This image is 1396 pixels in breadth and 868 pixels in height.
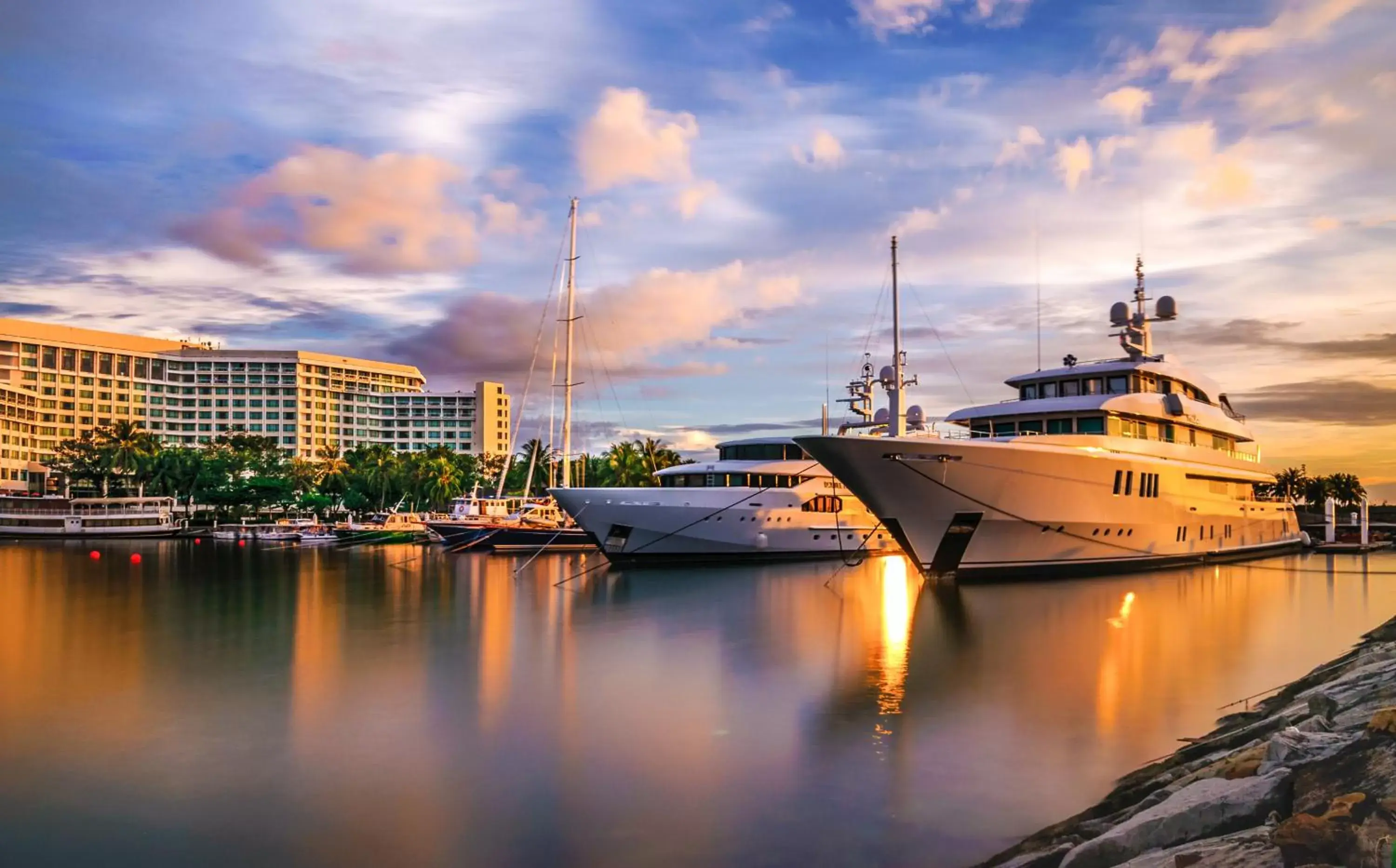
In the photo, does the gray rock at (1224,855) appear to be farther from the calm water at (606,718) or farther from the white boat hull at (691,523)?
the white boat hull at (691,523)

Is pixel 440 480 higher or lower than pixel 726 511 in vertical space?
higher

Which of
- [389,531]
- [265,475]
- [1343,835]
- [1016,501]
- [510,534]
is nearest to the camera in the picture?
[1343,835]

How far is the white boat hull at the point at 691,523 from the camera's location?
144ft

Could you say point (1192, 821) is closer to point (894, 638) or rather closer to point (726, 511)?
point (894, 638)

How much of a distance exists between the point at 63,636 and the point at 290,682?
10461 millimetres

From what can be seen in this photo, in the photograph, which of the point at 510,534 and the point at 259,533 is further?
the point at 259,533

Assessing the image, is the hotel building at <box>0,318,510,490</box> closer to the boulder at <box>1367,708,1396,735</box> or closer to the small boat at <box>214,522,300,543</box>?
the small boat at <box>214,522,300,543</box>

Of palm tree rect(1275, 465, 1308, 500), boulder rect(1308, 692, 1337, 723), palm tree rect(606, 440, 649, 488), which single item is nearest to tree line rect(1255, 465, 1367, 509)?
palm tree rect(1275, 465, 1308, 500)

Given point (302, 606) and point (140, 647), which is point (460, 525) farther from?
point (140, 647)

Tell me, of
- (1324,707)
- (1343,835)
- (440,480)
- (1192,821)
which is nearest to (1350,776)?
(1192,821)

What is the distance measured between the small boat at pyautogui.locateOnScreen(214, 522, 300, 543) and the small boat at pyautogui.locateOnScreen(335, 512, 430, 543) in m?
3.73

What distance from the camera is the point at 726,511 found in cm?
4469

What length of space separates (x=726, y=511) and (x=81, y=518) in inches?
2917

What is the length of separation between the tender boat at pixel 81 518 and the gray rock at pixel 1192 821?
97404 millimetres
